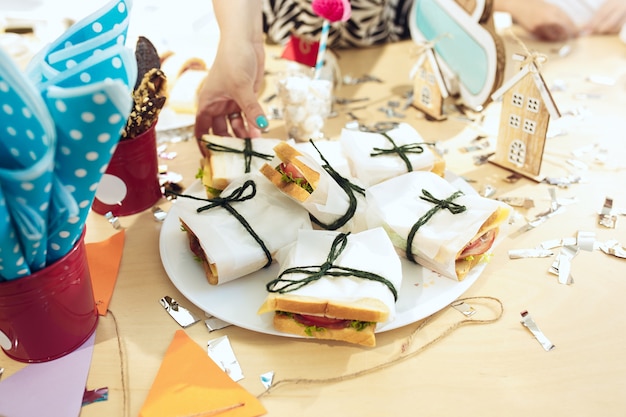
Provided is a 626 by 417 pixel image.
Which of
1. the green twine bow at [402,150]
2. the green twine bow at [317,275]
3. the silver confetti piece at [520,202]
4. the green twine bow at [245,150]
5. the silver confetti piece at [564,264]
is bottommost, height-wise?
the silver confetti piece at [564,264]

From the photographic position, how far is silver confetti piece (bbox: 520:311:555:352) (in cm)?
85

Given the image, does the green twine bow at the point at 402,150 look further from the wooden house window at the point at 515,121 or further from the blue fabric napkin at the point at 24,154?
the blue fabric napkin at the point at 24,154

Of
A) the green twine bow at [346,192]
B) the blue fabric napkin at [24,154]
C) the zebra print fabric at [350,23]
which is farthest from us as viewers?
the zebra print fabric at [350,23]

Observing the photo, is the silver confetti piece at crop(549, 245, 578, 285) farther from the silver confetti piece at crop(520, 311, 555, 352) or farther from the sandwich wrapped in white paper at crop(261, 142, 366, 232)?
the sandwich wrapped in white paper at crop(261, 142, 366, 232)

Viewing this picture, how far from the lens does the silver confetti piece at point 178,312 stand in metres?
0.91

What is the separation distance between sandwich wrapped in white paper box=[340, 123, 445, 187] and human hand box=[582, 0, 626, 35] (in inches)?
39.3

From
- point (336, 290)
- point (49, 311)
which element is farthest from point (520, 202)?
point (49, 311)

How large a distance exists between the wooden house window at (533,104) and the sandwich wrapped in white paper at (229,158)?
1.67ft

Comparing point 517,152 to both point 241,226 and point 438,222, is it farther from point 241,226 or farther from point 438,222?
point 241,226

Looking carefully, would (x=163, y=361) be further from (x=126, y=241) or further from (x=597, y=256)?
(x=597, y=256)

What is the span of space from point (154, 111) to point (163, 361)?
47 centimetres

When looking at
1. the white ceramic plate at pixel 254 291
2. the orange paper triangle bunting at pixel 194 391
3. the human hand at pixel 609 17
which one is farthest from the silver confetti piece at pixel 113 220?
the human hand at pixel 609 17

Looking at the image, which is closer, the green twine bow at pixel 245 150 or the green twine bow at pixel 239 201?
the green twine bow at pixel 239 201

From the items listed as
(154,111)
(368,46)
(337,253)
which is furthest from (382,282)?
(368,46)
